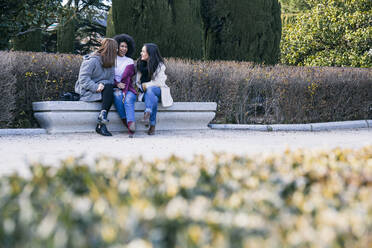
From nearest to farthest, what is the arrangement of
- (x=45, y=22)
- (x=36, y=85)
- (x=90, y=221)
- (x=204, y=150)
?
(x=90, y=221) < (x=204, y=150) < (x=36, y=85) < (x=45, y=22)

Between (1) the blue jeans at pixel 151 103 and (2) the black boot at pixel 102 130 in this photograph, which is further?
(1) the blue jeans at pixel 151 103

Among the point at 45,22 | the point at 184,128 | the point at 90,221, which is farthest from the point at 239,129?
the point at 90,221

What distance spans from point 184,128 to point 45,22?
15.4ft

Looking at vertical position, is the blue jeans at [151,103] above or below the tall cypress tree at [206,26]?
below

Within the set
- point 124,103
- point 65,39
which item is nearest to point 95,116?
point 124,103

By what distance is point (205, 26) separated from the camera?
12.5m

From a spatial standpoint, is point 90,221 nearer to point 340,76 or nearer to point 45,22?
point 340,76

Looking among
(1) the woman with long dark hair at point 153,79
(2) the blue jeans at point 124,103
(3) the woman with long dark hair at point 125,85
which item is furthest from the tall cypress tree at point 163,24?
(2) the blue jeans at point 124,103

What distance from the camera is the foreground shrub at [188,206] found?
4.66 ft

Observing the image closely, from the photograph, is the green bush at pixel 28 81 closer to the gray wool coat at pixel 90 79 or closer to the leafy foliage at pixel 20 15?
the gray wool coat at pixel 90 79

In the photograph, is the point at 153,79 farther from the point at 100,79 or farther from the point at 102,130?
the point at 102,130

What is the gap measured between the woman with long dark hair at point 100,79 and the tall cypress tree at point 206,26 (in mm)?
3175

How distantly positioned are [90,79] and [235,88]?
2.73 m

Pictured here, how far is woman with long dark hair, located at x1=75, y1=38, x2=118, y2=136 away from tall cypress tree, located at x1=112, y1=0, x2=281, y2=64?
317 centimetres
